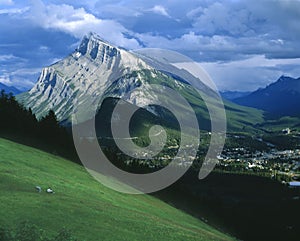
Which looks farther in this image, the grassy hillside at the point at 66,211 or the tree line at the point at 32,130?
the tree line at the point at 32,130

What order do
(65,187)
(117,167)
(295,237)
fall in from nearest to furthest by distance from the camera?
(65,187), (295,237), (117,167)

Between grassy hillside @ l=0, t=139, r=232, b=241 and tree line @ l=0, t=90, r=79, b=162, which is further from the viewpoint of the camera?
tree line @ l=0, t=90, r=79, b=162

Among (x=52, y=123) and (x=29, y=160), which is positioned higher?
(x=52, y=123)

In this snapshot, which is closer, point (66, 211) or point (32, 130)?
point (66, 211)

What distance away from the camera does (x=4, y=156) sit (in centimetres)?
7088

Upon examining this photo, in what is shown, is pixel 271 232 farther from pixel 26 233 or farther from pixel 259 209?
pixel 26 233

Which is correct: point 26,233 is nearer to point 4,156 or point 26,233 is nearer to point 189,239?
point 189,239

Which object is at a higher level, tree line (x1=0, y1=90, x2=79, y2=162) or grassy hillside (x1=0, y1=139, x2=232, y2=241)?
tree line (x1=0, y1=90, x2=79, y2=162)

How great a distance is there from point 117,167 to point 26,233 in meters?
108

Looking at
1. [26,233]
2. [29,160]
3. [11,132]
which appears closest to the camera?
[26,233]

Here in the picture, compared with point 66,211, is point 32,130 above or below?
above

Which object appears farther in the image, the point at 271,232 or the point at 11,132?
the point at 271,232

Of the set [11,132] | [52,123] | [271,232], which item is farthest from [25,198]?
[271,232]

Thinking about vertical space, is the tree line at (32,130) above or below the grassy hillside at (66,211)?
above
